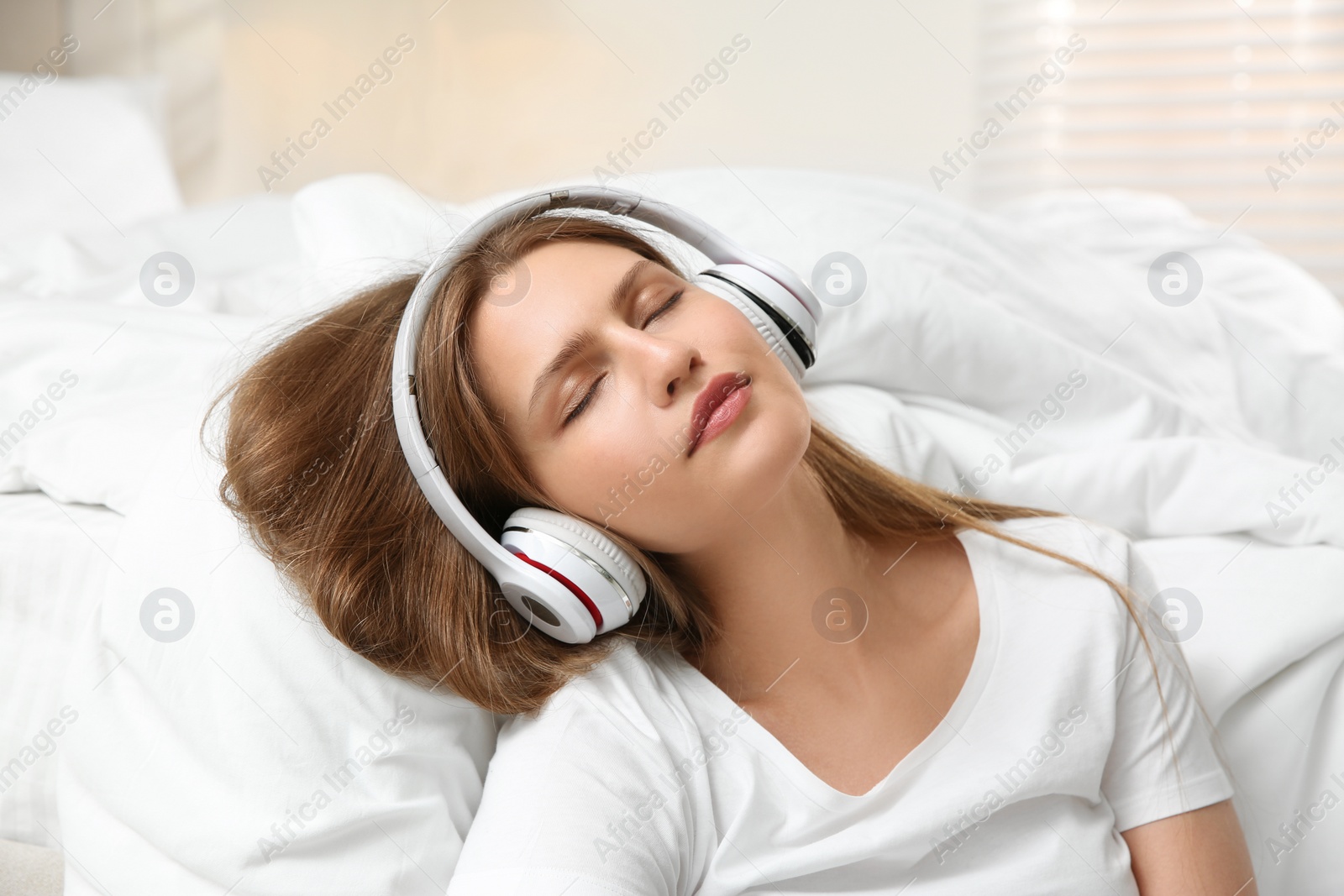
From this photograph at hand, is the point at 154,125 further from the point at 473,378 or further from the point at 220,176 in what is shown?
the point at 473,378

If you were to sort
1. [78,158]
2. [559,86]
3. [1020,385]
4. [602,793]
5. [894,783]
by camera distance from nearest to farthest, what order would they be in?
[602,793], [894,783], [1020,385], [78,158], [559,86]

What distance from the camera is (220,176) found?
332 cm

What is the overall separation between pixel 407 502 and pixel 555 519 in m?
0.16

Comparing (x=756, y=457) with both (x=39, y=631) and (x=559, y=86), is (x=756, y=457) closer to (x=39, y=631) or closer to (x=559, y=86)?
(x=39, y=631)

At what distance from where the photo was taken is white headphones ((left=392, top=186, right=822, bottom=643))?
84 cm

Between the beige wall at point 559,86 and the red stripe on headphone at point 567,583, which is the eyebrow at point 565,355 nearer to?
the red stripe on headphone at point 567,583

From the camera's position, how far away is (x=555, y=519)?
0.87 meters

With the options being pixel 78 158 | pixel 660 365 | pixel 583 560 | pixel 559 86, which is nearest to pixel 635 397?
pixel 660 365

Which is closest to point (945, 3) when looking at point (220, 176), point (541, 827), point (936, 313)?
point (936, 313)

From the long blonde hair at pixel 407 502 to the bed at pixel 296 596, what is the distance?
1.7 inches

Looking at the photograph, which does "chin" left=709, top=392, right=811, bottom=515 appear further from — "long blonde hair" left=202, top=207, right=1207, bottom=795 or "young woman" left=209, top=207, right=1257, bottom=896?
"long blonde hair" left=202, top=207, right=1207, bottom=795

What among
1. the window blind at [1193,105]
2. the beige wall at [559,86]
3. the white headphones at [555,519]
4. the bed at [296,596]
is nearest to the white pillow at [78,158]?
the beige wall at [559,86]

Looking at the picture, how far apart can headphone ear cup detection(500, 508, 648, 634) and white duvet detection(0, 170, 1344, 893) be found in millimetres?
302

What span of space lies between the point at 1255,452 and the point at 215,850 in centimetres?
125
